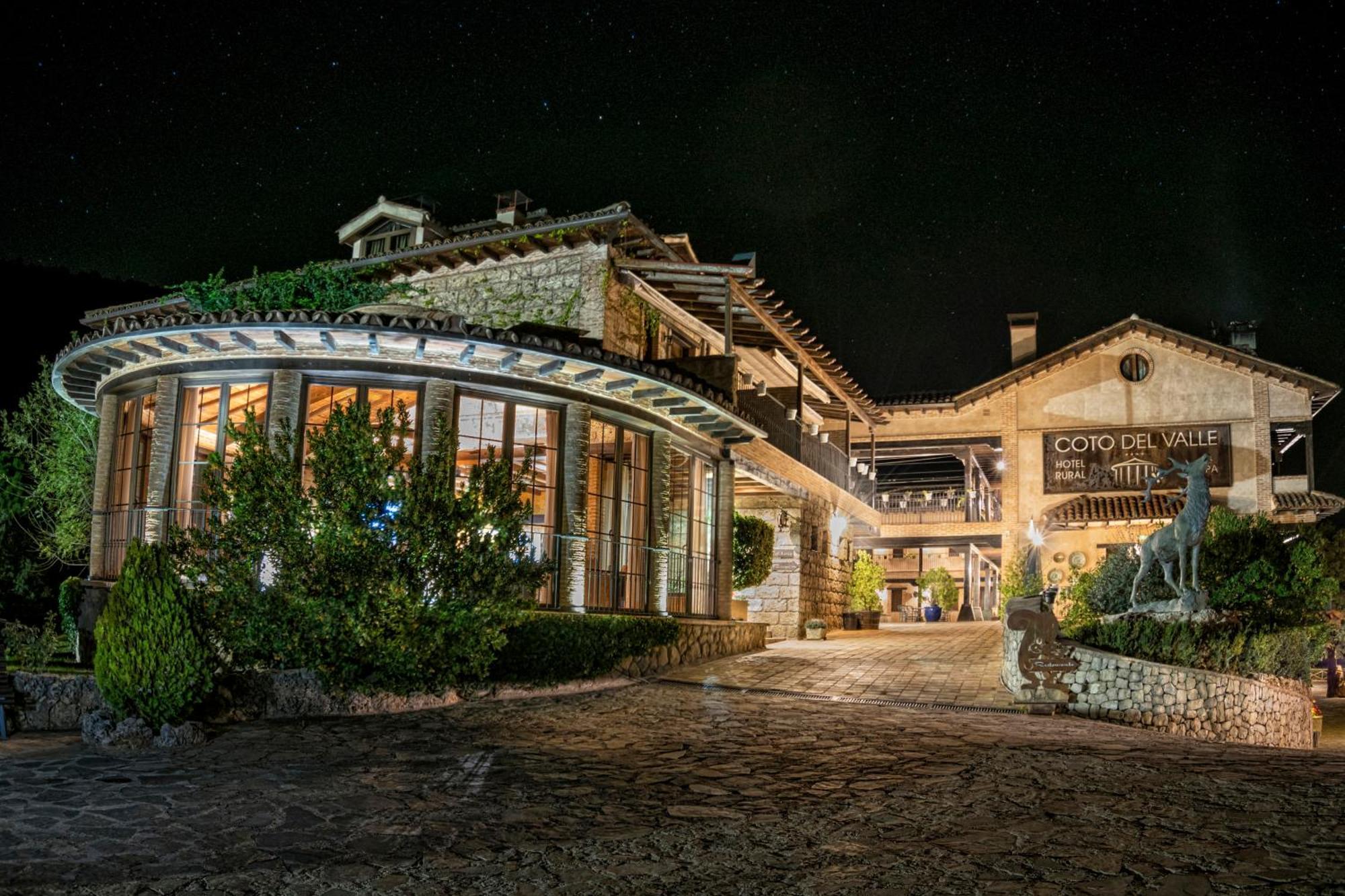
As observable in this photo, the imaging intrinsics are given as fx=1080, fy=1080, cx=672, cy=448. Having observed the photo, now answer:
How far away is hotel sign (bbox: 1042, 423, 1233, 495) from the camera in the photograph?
32.3m

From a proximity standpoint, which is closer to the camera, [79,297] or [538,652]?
[538,652]

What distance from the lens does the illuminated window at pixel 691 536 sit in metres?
17.4

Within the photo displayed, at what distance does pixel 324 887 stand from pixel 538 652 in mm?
7024

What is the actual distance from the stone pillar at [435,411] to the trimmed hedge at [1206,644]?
8.71 metres

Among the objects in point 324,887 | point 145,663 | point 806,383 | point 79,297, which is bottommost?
point 324,887

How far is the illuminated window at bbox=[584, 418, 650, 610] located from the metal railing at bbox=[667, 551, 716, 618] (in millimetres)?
806

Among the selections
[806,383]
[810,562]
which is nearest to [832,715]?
[810,562]

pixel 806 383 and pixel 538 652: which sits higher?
pixel 806 383

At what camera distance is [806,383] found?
27.9 m

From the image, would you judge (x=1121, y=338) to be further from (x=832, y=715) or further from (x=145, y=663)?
(x=145, y=663)

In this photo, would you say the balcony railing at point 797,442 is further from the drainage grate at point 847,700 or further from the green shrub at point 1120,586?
the green shrub at point 1120,586

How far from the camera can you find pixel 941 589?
36562 millimetres

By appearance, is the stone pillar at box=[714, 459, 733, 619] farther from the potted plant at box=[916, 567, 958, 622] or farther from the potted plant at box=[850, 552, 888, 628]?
the potted plant at box=[916, 567, 958, 622]

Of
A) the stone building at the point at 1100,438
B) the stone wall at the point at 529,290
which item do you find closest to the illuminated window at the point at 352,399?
the stone wall at the point at 529,290
